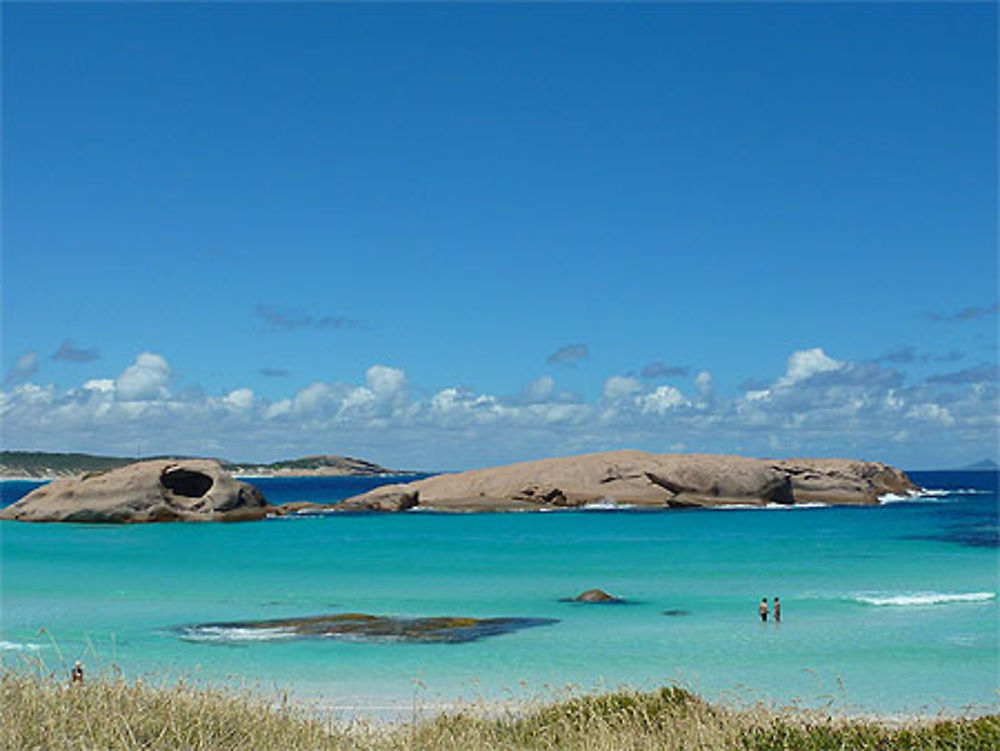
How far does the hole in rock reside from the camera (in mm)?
86125

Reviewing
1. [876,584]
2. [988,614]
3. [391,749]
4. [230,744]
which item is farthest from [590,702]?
[876,584]

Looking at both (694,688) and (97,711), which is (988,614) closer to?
(694,688)

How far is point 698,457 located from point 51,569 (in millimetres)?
61834

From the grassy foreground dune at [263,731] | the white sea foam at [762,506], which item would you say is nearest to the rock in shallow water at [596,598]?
the grassy foreground dune at [263,731]

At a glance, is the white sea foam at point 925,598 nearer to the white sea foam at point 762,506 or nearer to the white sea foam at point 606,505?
the white sea foam at point 762,506

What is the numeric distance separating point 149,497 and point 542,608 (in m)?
52.8

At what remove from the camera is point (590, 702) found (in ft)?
52.1

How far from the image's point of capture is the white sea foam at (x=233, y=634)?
100 feet

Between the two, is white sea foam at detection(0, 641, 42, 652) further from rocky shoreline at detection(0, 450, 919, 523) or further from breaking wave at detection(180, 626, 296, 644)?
rocky shoreline at detection(0, 450, 919, 523)

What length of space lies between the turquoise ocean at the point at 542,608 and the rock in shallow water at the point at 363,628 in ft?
1.39

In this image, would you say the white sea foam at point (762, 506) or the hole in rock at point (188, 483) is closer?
the hole in rock at point (188, 483)

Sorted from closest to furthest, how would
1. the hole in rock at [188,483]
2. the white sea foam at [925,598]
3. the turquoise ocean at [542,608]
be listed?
the turquoise ocean at [542,608] → the white sea foam at [925,598] → the hole in rock at [188,483]

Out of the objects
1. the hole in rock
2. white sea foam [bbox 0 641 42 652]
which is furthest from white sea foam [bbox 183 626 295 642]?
the hole in rock

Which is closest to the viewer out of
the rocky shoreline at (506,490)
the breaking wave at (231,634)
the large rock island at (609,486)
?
the breaking wave at (231,634)
